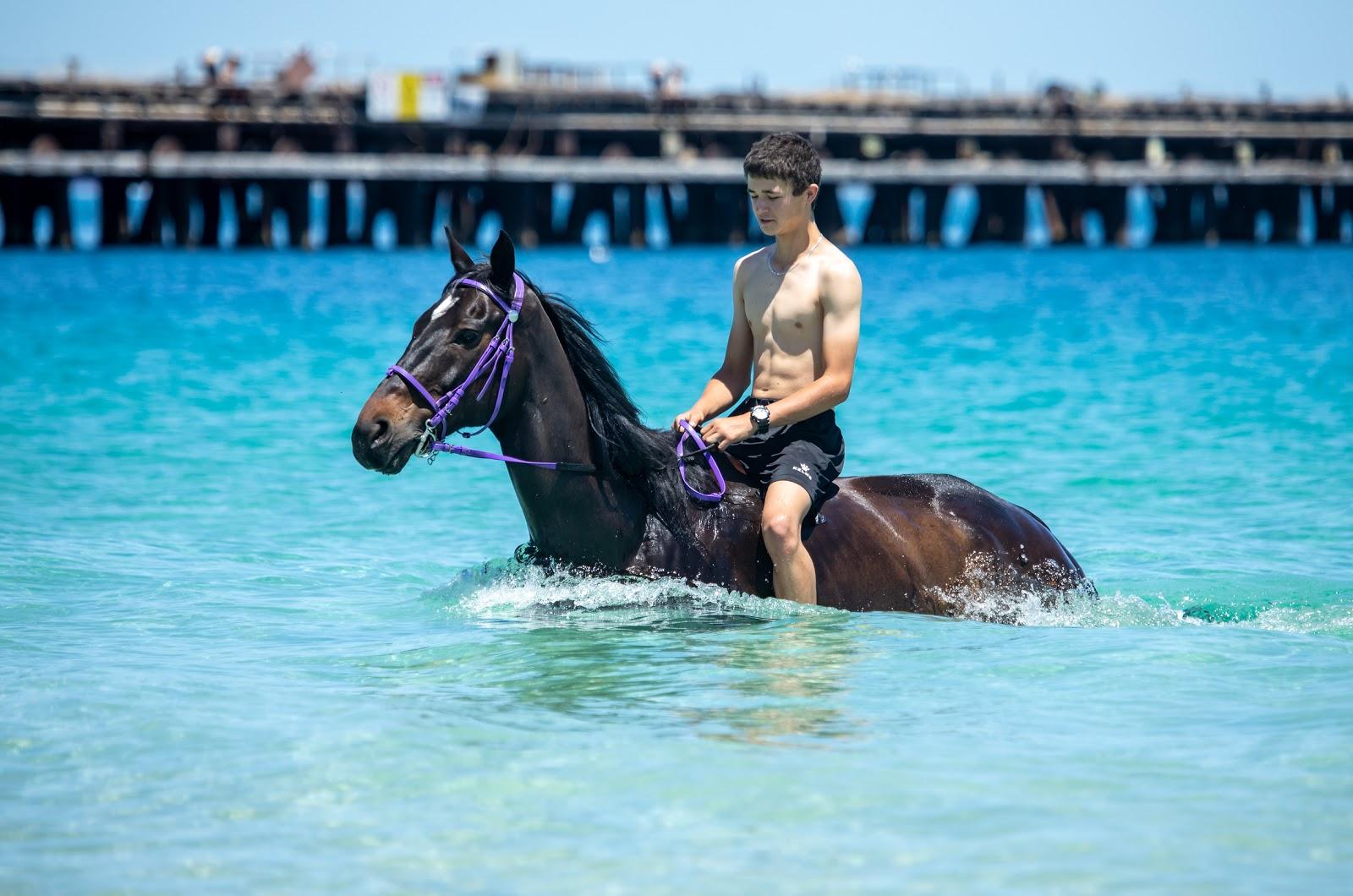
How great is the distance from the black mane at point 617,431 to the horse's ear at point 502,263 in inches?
7.7

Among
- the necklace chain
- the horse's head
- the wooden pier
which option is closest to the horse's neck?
the horse's head

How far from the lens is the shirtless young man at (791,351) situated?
6.01 m

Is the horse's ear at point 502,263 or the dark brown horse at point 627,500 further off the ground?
the horse's ear at point 502,263

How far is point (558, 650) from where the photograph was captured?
247 inches

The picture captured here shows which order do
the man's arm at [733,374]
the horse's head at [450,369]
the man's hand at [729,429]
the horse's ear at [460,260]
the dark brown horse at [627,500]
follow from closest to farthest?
the horse's head at [450,369] < the dark brown horse at [627,500] < the horse's ear at [460,260] < the man's hand at [729,429] < the man's arm at [733,374]

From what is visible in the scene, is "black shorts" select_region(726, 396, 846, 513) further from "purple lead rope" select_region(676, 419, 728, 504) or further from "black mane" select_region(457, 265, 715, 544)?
"black mane" select_region(457, 265, 715, 544)

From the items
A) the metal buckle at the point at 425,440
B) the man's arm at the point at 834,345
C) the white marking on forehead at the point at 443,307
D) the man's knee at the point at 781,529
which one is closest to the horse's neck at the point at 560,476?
the white marking on forehead at the point at 443,307

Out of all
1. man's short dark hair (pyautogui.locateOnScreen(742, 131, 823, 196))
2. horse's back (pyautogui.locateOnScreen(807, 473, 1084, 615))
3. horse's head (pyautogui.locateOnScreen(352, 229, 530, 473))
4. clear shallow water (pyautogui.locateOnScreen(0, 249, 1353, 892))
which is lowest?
clear shallow water (pyautogui.locateOnScreen(0, 249, 1353, 892))

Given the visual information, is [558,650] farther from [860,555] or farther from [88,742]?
[88,742]

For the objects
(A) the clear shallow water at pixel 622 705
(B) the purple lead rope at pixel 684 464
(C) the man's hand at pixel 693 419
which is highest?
Answer: (C) the man's hand at pixel 693 419

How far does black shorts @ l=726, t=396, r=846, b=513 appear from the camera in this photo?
6211 mm

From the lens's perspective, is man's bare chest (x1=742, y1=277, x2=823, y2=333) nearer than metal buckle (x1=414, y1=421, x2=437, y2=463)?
No

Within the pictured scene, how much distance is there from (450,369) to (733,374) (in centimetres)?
129

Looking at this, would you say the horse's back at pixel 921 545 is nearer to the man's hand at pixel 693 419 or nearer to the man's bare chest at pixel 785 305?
→ the man's hand at pixel 693 419
